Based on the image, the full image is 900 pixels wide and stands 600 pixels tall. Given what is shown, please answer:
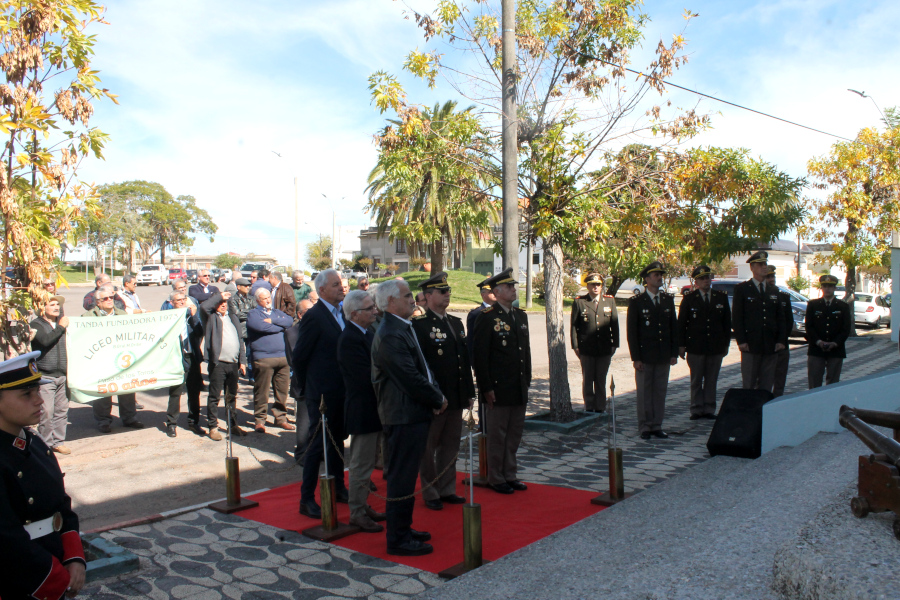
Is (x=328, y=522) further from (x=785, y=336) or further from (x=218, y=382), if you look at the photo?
(x=785, y=336)

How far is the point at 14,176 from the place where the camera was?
19.5 ft

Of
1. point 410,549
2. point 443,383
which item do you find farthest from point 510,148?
point 410,549

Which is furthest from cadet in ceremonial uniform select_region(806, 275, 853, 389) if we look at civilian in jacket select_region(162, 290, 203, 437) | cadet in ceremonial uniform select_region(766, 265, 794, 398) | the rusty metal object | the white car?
the white car

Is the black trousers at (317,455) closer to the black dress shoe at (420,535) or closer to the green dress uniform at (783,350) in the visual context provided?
the black dress shoe at (420,535)

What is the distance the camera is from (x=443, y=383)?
5973mm

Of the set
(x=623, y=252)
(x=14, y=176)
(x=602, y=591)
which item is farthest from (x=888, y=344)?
(x=14, y=176)

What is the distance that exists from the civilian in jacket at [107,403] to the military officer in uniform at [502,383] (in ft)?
17.2

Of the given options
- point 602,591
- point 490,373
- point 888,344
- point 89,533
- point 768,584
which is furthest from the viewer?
point 888,344

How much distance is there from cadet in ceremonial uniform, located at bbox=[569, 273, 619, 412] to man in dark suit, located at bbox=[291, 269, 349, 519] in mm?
4894

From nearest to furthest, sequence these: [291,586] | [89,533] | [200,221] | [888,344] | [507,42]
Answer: [291,586]
[89,533]
[507,42]
[888,344]
[200,221]

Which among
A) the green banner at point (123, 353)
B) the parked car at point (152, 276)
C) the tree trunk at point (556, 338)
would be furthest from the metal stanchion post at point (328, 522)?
the parked car at point (152, 276)

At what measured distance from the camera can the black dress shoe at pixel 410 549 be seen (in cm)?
485

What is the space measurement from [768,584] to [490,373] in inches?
141

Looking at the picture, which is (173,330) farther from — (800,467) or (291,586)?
(800,467)
